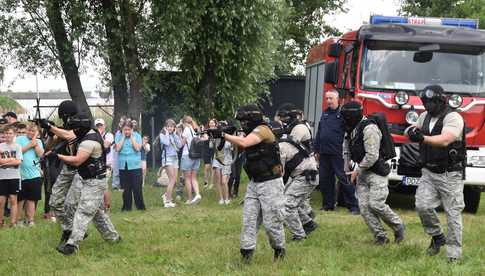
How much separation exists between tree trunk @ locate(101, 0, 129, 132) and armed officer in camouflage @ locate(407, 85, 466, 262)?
1252cm

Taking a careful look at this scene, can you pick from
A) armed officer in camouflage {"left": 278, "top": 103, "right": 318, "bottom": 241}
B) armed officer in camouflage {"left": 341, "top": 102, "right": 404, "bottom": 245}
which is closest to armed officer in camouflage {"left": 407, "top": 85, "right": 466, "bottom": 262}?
armed officer in camouflage {"left": 341, "top": 102, "right": 404, "bottom": 245}

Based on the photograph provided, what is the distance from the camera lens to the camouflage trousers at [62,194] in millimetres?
8461

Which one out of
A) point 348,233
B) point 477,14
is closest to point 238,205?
point 348,233

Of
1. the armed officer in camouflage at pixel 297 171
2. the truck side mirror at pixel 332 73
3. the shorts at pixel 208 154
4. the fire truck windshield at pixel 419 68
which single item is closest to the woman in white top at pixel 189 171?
the shorts at pixel 208 154

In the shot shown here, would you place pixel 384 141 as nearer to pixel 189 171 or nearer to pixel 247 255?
pixel 247 255

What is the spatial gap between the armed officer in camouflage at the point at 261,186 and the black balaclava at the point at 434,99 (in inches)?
66.4

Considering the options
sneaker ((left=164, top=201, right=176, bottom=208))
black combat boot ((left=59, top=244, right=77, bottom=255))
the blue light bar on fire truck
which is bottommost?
sneaker ((left=164, top=201, right=176, bottom=208))

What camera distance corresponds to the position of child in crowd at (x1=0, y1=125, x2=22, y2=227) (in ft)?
33.2

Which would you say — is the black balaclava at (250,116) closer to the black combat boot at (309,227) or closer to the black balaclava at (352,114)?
the black balaclava at (352,114)

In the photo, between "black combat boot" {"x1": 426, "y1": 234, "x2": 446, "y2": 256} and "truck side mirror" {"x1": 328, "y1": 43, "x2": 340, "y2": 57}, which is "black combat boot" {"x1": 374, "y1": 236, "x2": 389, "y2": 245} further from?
"truck side mirror" {"x1": 328, "y1": 43, "x2": 340, "y2": 57}

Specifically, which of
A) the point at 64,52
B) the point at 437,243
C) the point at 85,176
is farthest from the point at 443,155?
the point at 64,52

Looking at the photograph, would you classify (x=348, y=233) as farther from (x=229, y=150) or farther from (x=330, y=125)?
(x=229, y=150)

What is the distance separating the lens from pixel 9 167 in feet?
33.3

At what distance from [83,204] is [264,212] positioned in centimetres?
234
